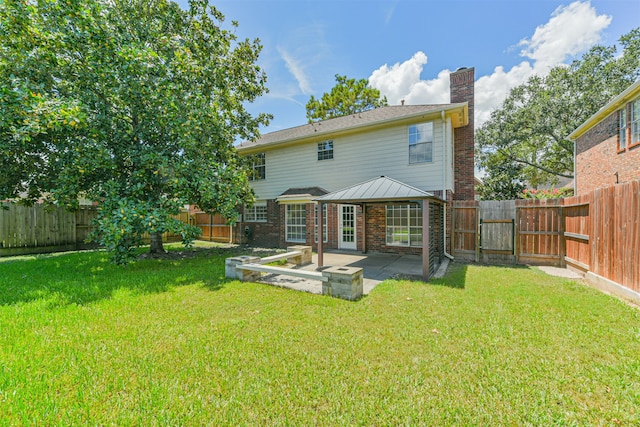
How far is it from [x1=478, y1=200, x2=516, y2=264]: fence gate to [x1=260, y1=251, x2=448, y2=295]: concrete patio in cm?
162

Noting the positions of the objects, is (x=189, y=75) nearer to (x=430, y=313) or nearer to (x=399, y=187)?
(x=399, y=187)

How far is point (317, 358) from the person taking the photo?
3051 millimetres

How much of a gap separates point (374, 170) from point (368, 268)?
477 cm

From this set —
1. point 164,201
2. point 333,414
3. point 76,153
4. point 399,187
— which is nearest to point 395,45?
point 399,187

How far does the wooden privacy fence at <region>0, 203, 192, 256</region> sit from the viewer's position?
1043 cm

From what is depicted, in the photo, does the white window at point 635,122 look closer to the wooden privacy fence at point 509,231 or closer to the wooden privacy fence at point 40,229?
the wooden privacy fence at point 509,231

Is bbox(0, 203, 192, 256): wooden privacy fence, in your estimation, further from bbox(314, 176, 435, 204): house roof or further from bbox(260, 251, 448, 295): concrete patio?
bbox(314, 176, 435, 204): house roof

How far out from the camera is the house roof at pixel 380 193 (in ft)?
22.1

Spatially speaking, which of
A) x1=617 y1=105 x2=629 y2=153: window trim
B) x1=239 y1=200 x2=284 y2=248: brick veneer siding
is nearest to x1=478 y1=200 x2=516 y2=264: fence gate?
x1=617 y1=105 x2=629 y2=153: window trim

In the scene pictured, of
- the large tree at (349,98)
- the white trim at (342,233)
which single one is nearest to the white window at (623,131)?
the white trim at (342,233)

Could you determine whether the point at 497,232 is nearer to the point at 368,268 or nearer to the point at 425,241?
the point at 425,241

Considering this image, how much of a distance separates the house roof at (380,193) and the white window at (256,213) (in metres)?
6.96

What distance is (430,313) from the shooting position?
14.3 ft

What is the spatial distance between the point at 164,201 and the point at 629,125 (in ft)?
57.1
